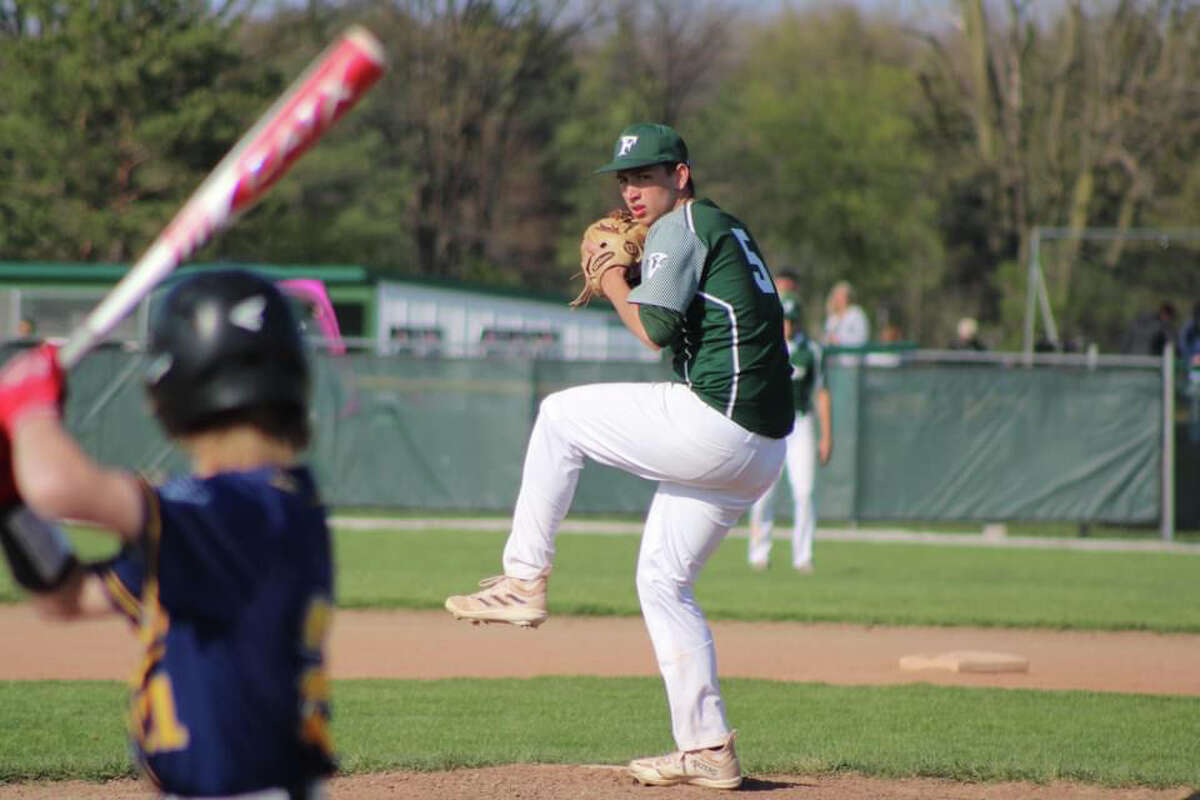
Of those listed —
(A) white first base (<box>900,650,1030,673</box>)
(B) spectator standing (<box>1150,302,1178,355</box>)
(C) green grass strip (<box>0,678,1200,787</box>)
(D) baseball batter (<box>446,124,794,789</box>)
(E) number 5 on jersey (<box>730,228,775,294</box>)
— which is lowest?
(A) white first base (<box>900,650,1030,673</box>)

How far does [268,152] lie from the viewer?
318 centimetres

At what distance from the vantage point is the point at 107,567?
3.09 metres

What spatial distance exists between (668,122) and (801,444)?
33.3m

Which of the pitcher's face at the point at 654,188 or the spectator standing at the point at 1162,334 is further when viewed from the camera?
the spectator standing at the point at 1162,334

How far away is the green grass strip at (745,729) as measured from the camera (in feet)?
22.6

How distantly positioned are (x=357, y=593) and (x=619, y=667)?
11.2 feet

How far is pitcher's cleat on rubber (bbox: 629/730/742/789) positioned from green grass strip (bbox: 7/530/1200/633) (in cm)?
608

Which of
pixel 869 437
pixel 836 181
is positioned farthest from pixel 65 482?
pixel 836 181

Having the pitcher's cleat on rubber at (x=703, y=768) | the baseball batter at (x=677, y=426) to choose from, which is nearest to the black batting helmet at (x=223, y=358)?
the baseball batter at (x=677, y=426)

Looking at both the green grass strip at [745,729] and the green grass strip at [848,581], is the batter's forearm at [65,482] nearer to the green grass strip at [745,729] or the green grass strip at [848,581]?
the green grass strip at [745,729]

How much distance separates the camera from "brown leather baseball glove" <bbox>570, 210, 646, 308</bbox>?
6051 millimetres

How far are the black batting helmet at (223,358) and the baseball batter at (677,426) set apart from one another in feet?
8.98

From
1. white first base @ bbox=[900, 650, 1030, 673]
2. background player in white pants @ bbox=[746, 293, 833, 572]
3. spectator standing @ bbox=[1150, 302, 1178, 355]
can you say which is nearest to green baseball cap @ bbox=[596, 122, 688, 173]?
white first base @ bbox=[900, 650, 1030, 673]

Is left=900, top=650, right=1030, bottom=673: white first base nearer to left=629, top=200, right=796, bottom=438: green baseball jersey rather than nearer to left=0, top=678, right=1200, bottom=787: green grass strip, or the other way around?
left=0, top=678, right=1200, bottom=787: green grass strip
